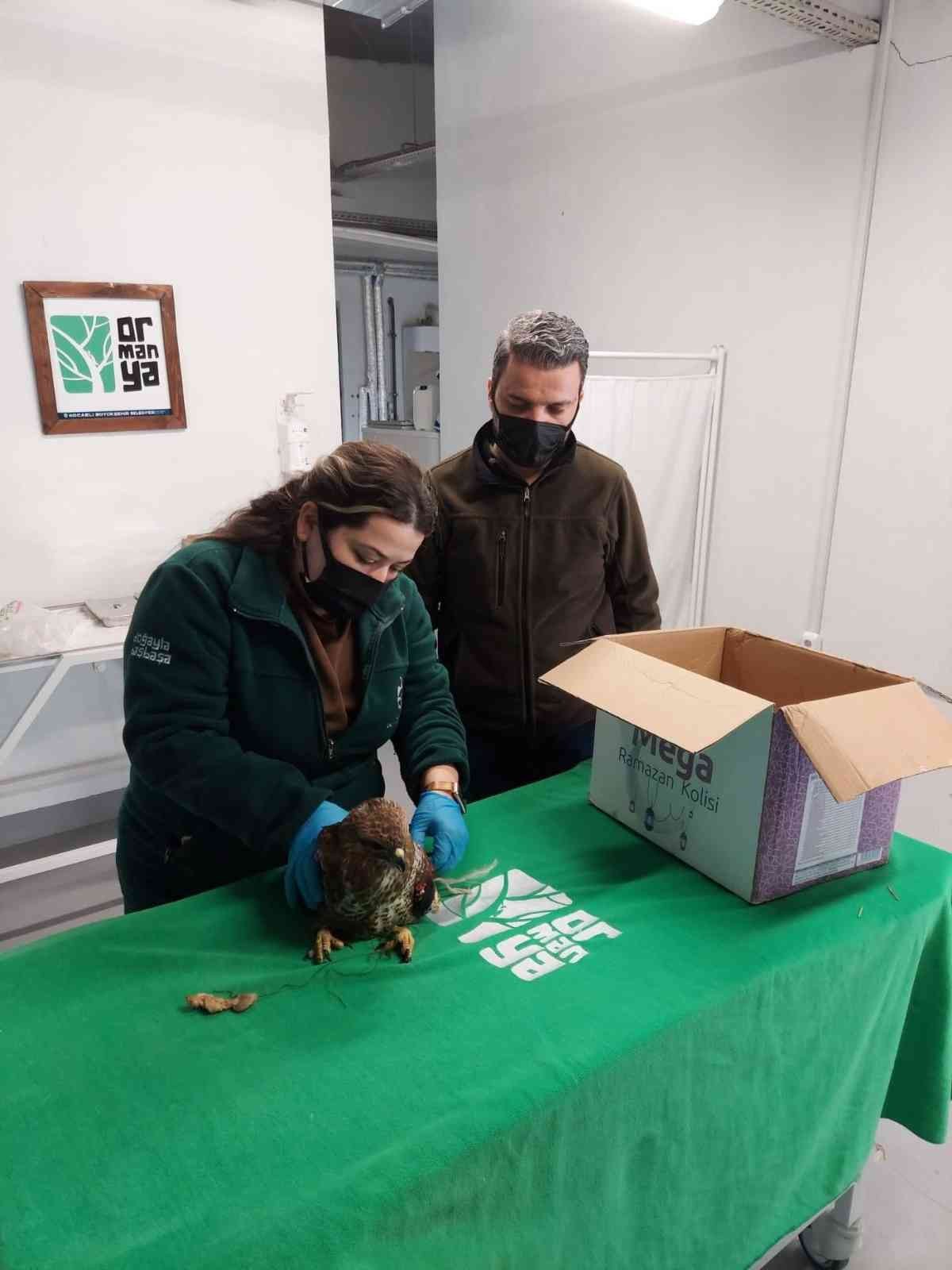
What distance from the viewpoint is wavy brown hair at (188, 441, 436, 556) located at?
1.17 meters

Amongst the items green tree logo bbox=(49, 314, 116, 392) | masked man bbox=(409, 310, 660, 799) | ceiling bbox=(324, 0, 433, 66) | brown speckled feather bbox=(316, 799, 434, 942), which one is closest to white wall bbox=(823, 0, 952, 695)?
masked man bbox=(409, 310, 660, 799)

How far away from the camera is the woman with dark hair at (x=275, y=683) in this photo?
3.80ft

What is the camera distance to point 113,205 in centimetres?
282

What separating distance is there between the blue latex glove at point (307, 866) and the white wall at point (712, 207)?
7.42ft

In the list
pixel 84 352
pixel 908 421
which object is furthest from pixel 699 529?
pixel 84 352

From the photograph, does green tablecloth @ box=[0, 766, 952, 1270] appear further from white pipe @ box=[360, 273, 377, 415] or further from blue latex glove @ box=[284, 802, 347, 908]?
white pipe @ box=[360, 273, 377, 415]

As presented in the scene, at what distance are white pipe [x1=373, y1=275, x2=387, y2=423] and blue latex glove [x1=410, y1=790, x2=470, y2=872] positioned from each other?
6013mm

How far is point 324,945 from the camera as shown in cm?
105

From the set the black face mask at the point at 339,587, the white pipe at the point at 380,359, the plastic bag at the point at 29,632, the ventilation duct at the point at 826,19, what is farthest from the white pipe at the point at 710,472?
the white pipe at the point at 380,359

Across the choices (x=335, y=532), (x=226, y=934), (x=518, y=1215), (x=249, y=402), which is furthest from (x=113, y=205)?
(x=518, y=1215)

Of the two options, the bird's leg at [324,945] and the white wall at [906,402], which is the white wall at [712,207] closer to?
the white wall at [906,402]

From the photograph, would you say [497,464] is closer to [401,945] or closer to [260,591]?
[260,591]

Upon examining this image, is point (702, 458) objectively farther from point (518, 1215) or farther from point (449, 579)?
point (518, 1215)

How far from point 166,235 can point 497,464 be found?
2.02 m
